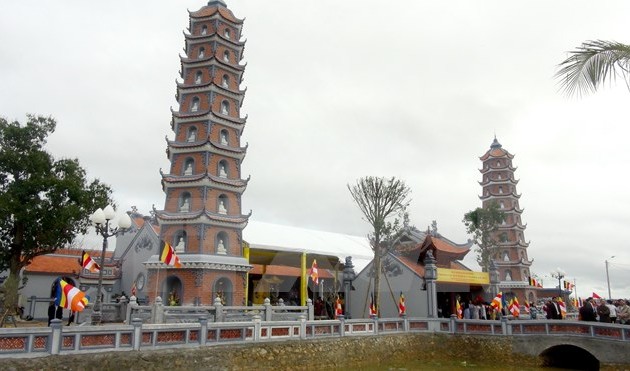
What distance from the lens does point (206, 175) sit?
2397 centimetres

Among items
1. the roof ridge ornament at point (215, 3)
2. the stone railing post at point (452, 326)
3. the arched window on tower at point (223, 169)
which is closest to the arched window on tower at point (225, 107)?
the arched window on tower at point (223, 169)

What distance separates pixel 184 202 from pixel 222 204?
76.6 inches

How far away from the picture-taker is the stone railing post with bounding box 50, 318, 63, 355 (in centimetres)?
1220

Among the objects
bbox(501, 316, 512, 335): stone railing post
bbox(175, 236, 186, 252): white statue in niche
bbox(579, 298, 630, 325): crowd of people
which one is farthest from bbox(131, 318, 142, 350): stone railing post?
bbox(579, 298, 630, 325): crowd of people

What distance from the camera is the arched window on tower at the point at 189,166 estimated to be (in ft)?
81.9

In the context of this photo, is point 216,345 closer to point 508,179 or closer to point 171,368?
point 171,368

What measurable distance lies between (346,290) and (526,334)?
1011cm

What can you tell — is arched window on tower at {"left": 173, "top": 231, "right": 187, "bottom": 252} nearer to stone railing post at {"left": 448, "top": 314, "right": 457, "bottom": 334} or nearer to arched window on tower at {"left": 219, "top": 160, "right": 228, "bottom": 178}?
arched window on tower at {"left": 219, "top": 160, "right": 228, "bottom": 178}

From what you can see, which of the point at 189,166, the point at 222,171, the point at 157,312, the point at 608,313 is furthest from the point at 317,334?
the point at 608,313

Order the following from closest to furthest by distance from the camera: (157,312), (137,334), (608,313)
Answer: (137,334)
(157,312)
(608,313)

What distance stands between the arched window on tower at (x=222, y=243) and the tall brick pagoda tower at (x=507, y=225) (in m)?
31.3

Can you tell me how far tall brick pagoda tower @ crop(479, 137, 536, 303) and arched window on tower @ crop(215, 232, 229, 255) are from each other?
31.3m

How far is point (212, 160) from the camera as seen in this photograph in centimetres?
2489

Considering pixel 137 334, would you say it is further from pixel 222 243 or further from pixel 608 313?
pixel 608 313
